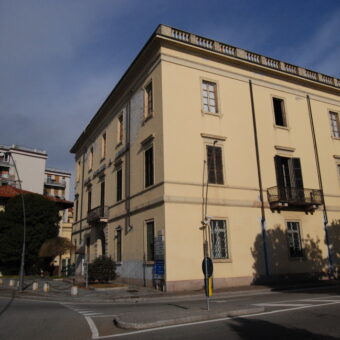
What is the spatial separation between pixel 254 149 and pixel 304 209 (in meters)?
5.04

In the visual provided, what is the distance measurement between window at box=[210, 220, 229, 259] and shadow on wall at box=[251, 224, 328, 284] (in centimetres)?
189

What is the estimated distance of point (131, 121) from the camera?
969 inches

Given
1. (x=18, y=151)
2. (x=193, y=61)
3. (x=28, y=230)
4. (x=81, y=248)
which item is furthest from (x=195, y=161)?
(x=18, y=151)

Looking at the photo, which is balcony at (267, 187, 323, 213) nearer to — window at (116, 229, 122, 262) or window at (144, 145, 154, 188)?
window at (144, 145, 154, 188)

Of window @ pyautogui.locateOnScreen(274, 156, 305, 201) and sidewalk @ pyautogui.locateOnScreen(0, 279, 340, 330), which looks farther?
window @ pyautogui.locateOnScreen(274, 156, 305, 201)

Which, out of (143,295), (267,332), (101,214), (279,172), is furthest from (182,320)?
(101,214)

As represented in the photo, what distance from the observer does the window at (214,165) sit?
20.1m

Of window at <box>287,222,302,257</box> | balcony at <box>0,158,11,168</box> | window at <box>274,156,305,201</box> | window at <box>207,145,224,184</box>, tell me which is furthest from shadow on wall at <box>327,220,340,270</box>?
balcony at <box>0,158,11,168</box>

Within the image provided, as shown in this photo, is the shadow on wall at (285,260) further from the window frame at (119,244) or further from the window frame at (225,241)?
the window frame at (119,244)

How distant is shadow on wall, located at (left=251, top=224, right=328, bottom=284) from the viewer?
65.9ft

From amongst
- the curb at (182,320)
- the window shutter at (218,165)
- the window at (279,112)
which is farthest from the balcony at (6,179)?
the curb at (182,320)

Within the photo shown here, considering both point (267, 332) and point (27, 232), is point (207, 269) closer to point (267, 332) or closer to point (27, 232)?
point (267, 332)

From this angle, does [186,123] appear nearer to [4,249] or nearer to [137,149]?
[137,149]

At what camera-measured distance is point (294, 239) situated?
71.2 ft
